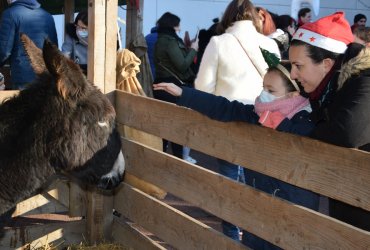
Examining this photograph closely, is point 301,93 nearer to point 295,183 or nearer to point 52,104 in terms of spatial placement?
point 295,183

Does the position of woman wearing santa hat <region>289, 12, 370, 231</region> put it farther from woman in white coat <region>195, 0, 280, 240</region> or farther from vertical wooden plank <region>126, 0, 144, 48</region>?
vertical wooden plank <region>126, 0, 144, 48</region>

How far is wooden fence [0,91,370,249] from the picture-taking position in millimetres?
2900

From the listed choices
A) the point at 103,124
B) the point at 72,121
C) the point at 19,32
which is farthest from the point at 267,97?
the point at 19,32

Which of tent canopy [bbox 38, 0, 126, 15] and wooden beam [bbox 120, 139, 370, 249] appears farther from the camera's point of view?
tent canopy [bbox 38, 0, 126, 15]

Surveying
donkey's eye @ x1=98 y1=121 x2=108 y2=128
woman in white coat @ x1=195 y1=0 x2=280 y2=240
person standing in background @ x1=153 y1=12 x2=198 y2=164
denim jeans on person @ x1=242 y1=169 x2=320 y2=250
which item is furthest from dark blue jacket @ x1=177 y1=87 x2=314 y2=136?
person standing in background @ x1=153 y1=12 x2=198 y2=164

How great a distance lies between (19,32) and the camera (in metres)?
6.23

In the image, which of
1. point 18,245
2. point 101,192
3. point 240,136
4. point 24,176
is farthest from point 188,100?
point 18,245

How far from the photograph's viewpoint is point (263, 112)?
133 inches

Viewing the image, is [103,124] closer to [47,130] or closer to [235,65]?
[47,130]

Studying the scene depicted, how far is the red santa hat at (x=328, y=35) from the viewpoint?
10.1 ft

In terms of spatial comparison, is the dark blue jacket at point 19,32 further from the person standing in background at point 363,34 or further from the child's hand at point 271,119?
the child's hand at point 271,119

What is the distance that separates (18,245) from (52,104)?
2.13 m

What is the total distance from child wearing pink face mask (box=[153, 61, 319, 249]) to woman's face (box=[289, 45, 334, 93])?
191 mm

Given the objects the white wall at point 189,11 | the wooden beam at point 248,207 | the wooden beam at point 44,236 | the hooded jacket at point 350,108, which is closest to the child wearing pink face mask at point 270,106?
the hooded jacket at point 350,108
